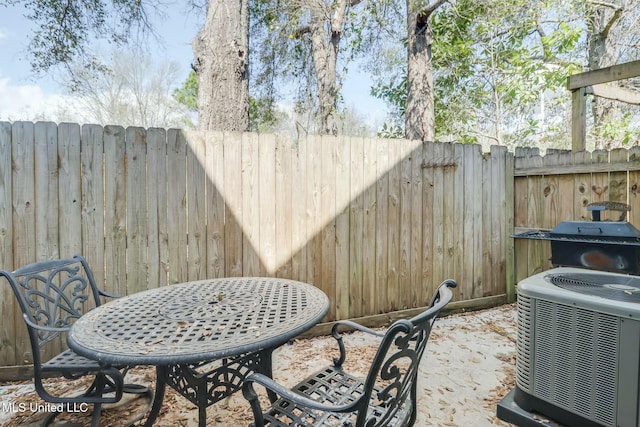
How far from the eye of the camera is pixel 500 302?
384 centimetres

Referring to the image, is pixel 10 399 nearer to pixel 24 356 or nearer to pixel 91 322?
pixel 24 356

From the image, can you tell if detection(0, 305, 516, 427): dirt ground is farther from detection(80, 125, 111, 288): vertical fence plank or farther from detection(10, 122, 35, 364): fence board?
detection(80, 125, 111, 288): vertical fence plank

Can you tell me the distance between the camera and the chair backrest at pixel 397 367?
38.3 inches

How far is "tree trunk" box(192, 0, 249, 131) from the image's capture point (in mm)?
3498

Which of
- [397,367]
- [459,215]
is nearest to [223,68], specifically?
[459,215]

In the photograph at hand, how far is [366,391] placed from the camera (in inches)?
39.2

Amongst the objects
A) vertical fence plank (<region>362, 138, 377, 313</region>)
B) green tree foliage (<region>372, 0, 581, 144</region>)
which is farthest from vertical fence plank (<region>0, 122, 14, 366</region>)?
green tree foliage (<region>372, 0, 581, 144</region>)

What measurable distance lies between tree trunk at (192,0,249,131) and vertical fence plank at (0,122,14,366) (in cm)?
164

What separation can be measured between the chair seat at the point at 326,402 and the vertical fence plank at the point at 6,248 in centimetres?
215

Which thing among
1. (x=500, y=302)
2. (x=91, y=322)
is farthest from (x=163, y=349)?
(x=500, y=302)

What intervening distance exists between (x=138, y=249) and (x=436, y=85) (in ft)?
22.3

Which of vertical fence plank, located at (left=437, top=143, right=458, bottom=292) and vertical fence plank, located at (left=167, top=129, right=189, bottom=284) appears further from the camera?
vertical fence plank, located at (left=437, top=143, right=458, bottom=292)

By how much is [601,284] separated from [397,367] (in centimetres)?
140

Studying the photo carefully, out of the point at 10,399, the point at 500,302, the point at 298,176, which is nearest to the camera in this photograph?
the point at 10,399
